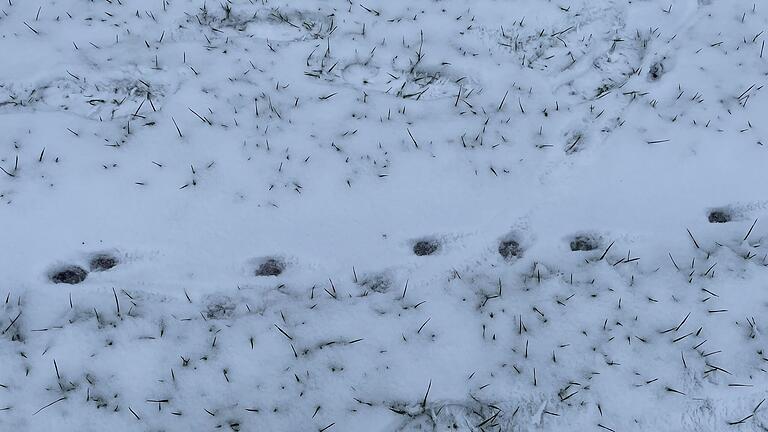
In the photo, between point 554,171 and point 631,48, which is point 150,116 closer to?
point 554,171

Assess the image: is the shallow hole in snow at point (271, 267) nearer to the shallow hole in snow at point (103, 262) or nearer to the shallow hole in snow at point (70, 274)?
the shallow hole in snow at point (103, 262)

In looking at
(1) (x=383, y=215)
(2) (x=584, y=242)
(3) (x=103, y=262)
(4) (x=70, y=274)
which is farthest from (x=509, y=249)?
(4) (x=70, y=274)

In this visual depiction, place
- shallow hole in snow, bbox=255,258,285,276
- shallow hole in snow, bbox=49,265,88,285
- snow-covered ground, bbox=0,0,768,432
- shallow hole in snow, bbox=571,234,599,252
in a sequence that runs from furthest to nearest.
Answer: shallow hole in snow, bbox=571,234,599,252 < shallow hole in snow, bbox=255,258,285,276 < shallow hole in snow, bbox=49,265,88,285 < snow-covered ground, bbox=0,0,768,432

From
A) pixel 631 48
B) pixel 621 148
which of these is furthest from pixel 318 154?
pixel 631 48

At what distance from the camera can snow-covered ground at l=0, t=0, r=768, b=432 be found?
3.54m

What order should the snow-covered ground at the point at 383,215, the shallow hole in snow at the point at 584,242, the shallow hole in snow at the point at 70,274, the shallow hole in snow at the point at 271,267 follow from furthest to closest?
the shallow hole in snow at the point at 584,242
the shallow hole in snow at the point at 271,267
the shallow hole in snow at the point at 70,274
the snow-covered ground at the point at 383,215

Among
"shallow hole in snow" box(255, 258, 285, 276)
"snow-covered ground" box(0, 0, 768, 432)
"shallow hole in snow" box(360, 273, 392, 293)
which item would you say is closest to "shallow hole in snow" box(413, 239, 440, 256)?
"snow-covered ground" box(0, 0, 768, 432)

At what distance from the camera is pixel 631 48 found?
4629 millimetres

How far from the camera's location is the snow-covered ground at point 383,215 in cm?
354

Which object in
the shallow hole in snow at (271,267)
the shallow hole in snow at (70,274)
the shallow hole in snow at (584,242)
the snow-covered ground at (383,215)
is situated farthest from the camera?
the shallow hole in snow at (584,242)

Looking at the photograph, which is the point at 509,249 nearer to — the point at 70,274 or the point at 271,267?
the point at 271,267

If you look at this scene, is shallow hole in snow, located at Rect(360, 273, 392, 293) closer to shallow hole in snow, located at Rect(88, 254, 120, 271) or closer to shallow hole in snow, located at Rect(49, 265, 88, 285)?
shallow hole in snow, located at Rect(88, 254, 120, 271)

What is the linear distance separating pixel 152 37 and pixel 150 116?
76 cm

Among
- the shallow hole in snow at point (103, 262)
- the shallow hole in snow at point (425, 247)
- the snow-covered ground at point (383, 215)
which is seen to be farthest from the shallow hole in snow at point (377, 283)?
the shallow hole in snow at point (103, 262)
